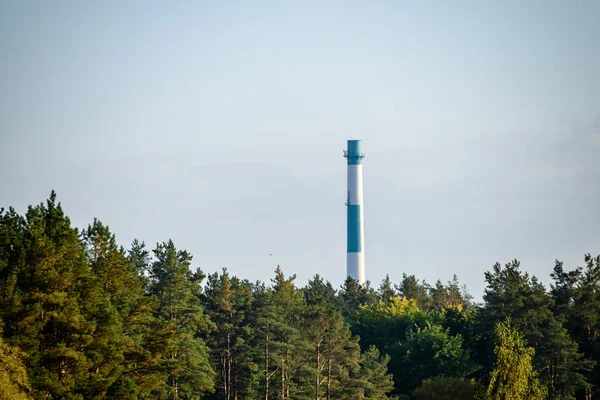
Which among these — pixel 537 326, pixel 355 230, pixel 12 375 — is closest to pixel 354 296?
pixel 355 230

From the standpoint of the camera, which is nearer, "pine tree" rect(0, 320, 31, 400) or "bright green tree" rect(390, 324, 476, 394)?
"pine tree" rect(0, 320, 31, 400)

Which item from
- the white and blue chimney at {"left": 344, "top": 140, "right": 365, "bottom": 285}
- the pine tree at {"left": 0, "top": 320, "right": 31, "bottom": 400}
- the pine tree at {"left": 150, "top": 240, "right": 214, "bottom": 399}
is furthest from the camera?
the white and blue chimney at {"left": 344, "top": 140, "right": 365, "bottom": 285}

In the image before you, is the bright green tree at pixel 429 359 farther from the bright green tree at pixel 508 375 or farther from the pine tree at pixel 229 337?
the bright green tree at pixel 508 375

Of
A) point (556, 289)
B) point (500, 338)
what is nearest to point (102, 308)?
point (500, 338)

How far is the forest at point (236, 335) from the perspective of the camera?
4844 cm

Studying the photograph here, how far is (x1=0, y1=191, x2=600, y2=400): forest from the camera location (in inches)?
1907

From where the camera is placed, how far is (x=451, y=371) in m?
84.4

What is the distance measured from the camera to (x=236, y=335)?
7688cm

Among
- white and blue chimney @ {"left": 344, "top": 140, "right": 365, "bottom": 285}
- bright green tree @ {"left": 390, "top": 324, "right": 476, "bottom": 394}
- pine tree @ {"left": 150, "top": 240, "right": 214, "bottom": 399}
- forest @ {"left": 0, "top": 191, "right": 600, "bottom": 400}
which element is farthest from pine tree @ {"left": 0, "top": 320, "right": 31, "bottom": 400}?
white and blue chimney @ {"left": 344, "top": 140, "right": 365, "bottom": 285}

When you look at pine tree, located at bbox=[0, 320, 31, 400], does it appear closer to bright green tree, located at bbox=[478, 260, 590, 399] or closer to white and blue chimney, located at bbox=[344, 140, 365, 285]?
bright green tree, located at bbox=[478, 260, 590, 399]

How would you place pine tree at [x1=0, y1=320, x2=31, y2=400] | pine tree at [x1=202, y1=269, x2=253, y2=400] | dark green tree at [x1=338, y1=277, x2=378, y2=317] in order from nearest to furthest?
pine tree at [x1=0, y1=320, x2=31, y2=400]
pine tree at [x1=202, y1=269, x2=253, y2=400]
dark green tree at [x1=338, y1=277, x2=378, y2=317]

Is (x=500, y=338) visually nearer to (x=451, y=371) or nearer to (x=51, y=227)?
(x=51, y=227)

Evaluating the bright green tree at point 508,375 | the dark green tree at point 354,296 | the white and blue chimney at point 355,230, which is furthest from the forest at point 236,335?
the white and blue chimney at point 355,230

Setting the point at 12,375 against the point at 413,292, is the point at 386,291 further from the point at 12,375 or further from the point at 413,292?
the point at 12,375
